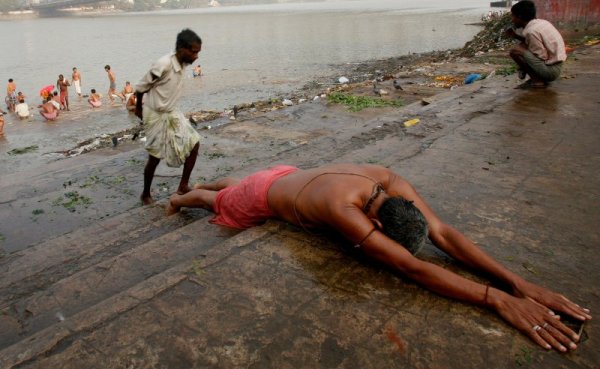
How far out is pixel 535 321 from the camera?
2.01m

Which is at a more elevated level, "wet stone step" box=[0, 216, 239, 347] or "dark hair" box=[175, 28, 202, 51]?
"dark hair" box=[175, 28, 202, 51]

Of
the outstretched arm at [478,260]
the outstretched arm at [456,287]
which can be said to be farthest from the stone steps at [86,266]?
the outstretched arm at [478,260]

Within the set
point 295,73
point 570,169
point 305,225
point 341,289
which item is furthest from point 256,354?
point 295,73

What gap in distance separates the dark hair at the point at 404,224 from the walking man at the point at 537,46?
17.6ft

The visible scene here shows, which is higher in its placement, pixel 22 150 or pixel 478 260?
pixel 478 260

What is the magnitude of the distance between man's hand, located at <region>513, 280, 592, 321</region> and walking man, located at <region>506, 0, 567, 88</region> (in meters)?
5.38

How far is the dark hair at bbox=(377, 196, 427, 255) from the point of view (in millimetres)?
2283

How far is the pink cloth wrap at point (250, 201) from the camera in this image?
3.01 meters

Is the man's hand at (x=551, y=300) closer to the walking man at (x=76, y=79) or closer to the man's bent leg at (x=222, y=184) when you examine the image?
the man's bent leg at (x=222, y=184)

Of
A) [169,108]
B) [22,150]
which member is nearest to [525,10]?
[169,108]

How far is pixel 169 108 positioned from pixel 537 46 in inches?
209

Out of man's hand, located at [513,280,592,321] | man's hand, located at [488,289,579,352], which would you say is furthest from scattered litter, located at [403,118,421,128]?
man's hand, located at [488,289,579,352]

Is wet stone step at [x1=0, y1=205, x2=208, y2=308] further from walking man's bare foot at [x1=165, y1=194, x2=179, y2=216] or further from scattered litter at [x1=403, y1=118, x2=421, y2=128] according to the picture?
scattered litter at [x1=403, y1=118, x2=421, y2=128]

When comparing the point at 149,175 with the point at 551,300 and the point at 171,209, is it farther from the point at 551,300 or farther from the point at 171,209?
the point at 551,300
